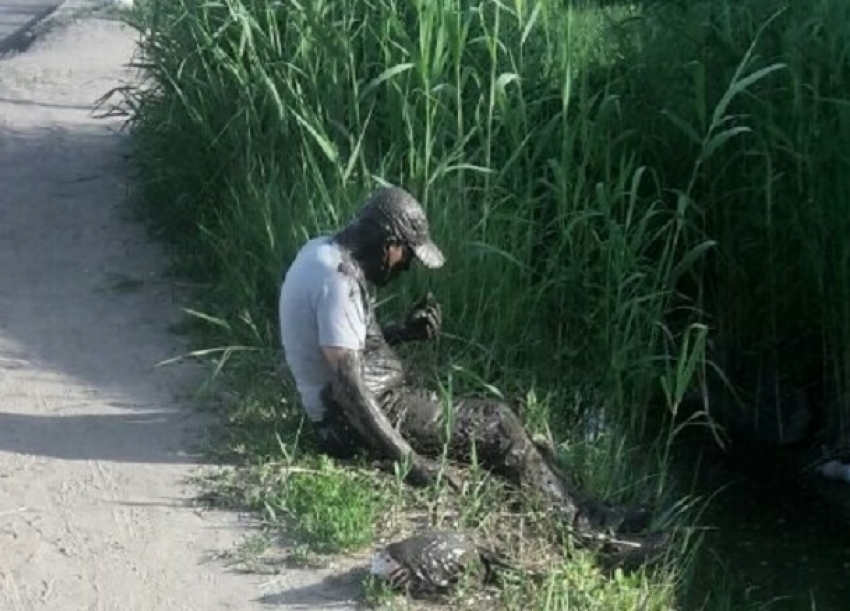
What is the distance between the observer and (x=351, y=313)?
5.50 metres

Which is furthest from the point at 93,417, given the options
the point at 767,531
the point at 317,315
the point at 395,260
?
the point at 767,531

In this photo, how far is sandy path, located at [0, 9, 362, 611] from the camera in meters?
5.03

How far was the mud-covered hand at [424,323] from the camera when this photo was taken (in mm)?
5832

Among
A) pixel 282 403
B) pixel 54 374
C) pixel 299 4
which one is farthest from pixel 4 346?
pixel 299 4

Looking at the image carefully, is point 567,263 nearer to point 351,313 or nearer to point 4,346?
point 351,313

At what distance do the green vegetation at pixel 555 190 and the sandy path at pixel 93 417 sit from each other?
242mm

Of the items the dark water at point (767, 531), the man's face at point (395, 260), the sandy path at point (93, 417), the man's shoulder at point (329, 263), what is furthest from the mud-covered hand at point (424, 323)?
the dark water at point (767, 531)

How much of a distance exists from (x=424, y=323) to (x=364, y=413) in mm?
490

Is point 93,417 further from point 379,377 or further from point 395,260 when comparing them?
point 395,260

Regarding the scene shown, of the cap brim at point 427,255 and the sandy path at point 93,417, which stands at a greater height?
the cap brim at point 427,255

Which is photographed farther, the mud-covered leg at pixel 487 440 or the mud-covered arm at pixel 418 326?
the mud-covered arm at pixel 418 326

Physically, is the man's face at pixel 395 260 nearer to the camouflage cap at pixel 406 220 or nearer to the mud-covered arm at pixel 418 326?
the camouflage cap at pixel 406 220

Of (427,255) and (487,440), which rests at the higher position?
(427,255)

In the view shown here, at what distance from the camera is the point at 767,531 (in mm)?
6734
